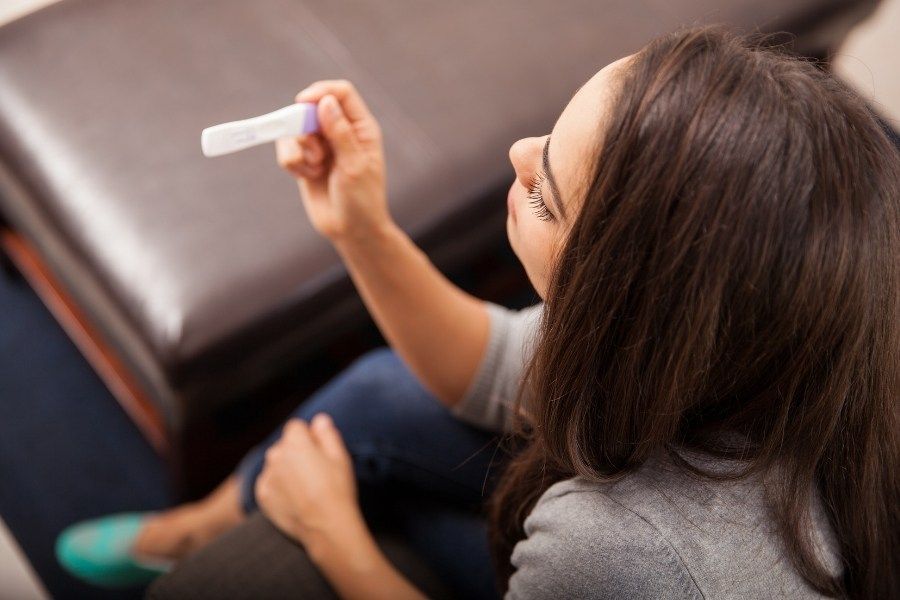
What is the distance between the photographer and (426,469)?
0.87 metres

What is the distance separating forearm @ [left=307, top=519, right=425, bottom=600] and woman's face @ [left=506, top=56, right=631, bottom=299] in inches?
13.0

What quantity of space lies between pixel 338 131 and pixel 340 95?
38 millimetres

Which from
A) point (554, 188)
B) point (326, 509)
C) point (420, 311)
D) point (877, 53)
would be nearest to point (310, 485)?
point (326, 509)

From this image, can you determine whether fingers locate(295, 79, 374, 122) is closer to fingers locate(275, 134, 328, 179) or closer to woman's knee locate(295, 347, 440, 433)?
fingers locate(275, 134, 328, 179)

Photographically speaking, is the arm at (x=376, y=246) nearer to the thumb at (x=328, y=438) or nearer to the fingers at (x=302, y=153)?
the fingers at (x=302, y=153)

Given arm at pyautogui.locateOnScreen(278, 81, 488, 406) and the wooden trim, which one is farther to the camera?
the wooden trim

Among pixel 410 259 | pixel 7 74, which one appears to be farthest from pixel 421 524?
pixel 7 74

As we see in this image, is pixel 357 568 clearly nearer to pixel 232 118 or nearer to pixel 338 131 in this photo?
pixel 338 131

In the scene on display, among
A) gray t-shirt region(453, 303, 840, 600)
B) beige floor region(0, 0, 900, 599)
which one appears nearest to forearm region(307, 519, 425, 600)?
gray t-shirt region(453, 303, 840, 600)

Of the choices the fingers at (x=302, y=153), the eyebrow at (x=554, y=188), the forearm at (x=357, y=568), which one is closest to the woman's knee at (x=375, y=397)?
the forearm at (x=357, y=568)

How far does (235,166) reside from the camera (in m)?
1.00

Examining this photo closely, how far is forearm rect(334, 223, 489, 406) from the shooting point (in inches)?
31.9

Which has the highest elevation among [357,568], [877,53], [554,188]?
[554,188]

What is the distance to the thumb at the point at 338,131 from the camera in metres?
0.73
